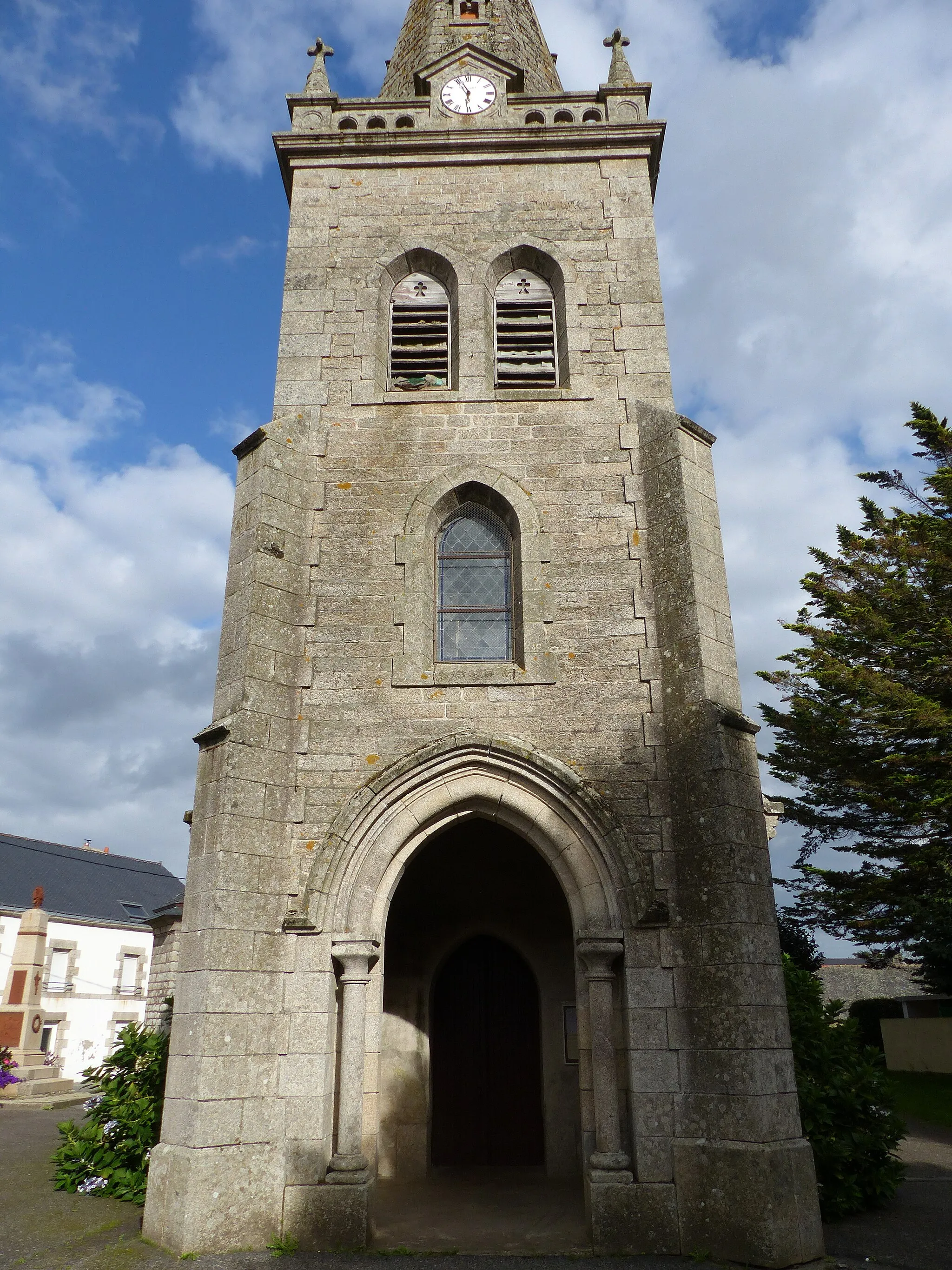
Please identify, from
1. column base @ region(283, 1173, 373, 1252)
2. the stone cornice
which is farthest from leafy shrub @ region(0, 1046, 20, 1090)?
the stone cornice

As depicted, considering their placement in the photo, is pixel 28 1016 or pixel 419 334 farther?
pixel 28 1016

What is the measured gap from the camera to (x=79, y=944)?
94.7ft

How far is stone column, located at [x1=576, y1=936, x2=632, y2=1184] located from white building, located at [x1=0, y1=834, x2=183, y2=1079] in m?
24.0

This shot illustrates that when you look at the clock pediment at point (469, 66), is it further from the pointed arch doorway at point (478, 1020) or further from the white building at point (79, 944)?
the white building at point (79, 944)

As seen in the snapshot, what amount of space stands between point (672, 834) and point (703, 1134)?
6.60 feet

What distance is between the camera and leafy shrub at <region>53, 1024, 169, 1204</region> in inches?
291

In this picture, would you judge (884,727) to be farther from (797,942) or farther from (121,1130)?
(121,1130)

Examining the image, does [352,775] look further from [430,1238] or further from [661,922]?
[430,1238]

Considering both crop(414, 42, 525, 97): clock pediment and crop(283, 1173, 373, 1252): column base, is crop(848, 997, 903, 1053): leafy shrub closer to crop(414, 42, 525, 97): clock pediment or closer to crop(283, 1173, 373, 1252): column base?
crop(283, 1173, 373, 1252): column base

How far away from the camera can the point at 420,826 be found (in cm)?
714

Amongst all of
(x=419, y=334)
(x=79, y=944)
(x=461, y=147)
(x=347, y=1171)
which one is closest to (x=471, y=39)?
(x=461, y=147)

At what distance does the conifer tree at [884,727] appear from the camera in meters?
15.6

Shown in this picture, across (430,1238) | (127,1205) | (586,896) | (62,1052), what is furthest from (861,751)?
(62,1052)

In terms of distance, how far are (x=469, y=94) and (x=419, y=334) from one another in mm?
3399
